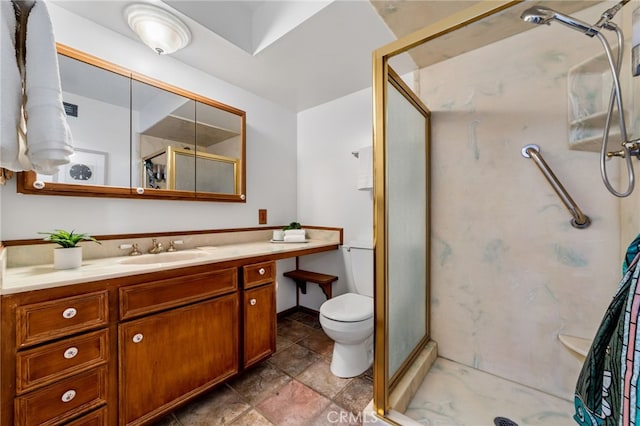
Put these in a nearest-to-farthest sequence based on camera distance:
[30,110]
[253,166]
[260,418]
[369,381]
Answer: [30,110]
[260,418]
[369,381]
[253,166]

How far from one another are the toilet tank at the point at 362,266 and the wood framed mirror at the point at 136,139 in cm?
111

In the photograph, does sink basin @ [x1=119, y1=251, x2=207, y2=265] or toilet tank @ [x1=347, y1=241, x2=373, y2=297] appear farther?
toilet tank @ [x1=347, y1=241, x2=373, y2=297]

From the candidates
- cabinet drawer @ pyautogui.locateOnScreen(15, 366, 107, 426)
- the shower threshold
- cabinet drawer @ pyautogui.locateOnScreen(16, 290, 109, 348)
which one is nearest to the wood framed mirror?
cabinet drawer @ pyautogui.locateOnScreen(16, 290, 109, 348)

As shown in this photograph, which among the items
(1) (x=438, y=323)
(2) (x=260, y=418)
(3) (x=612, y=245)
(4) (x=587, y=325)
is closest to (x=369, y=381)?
(1) (x=438, y=323)

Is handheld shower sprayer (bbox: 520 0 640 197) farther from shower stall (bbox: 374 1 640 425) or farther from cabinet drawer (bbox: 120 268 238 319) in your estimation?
cabinet drawer (bbox: 120 268 238 319)

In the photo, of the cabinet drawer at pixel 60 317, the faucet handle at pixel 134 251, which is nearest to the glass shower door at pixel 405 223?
the cabinet drawer at pixel 60 317

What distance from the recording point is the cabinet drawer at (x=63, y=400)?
87 cm

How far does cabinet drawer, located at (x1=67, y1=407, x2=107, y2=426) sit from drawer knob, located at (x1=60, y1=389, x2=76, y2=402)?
0.31 feet

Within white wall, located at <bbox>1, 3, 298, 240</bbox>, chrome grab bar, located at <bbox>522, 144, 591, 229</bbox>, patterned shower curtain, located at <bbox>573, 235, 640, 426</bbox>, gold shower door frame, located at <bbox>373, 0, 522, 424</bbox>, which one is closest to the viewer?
patterned shower curtain, located at <bbox>573, 235, 640, 426</bbox>

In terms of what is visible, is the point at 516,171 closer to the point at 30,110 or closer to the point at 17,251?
the point at 30,110

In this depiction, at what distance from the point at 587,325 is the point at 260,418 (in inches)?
66.3

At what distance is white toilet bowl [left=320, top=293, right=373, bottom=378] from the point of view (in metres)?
1.52

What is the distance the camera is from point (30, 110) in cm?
75

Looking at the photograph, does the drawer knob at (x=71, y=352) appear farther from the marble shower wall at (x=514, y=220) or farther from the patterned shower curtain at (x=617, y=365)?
the marble shower wall at (x=514, y=220)
